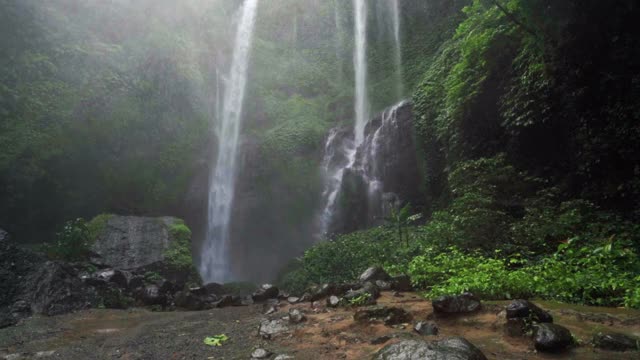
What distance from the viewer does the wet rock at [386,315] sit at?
5641 mm

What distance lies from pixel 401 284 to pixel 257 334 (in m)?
3.13

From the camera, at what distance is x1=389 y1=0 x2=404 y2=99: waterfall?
2402 cm

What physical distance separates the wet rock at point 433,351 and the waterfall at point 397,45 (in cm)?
2079

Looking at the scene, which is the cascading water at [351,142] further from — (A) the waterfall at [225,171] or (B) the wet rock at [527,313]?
(B) the wet rock at [527,313]

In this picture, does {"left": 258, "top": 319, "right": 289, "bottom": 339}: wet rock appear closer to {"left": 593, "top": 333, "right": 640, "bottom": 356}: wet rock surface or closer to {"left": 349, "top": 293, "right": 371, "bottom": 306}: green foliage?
{"left": 349, "top": 293, "right": 371, "bottom": 306}: green foliage

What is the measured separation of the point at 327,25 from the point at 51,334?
27598 mm

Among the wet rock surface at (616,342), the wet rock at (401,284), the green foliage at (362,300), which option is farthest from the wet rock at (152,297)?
the wet rock surface at (616,342)

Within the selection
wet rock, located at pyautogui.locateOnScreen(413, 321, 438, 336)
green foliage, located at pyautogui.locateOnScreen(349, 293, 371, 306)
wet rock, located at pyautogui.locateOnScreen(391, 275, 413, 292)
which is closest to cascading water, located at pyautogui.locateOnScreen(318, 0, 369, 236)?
wet rock, located at pyautogui.locateOnScreen(391, 275, 413, 292)

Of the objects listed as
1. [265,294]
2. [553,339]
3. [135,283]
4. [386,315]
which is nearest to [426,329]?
[386,315]

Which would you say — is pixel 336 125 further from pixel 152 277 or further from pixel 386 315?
pixel 386 315

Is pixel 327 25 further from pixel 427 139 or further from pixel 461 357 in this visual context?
pixel 461 357

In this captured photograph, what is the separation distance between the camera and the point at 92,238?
15.1 metres

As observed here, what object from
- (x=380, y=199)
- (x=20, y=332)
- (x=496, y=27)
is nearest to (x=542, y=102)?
(x=496, y=27)

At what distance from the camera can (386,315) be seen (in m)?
5.75
